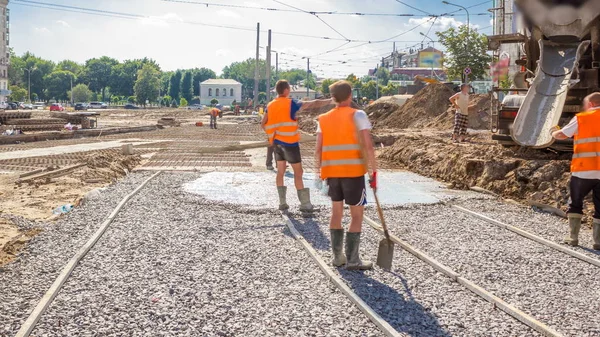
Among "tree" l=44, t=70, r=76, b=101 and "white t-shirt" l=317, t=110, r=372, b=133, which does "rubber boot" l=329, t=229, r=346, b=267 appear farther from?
"tree" l=44, t=70, r=76, b=101

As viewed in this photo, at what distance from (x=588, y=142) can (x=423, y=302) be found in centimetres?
322

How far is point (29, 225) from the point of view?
330 inches

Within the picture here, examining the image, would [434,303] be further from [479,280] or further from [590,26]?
[590,26]

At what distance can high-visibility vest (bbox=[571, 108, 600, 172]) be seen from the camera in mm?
7137

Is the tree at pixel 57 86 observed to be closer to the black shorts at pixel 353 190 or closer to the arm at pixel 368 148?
the black shorts at pixel 353 190

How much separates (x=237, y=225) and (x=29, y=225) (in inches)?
106

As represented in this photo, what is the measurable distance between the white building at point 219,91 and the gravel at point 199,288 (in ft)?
497

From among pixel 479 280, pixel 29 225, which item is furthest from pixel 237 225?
pixel 479 280

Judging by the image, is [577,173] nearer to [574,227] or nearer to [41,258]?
[574,227]

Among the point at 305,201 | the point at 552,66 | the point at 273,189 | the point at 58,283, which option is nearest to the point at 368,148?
the point at 58,283

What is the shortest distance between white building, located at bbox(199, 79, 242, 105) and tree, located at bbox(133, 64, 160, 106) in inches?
1455

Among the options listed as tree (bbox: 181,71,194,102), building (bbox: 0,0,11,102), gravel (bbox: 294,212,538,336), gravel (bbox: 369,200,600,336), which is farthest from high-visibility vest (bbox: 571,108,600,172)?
tree (bbox: 181,71,194,102)

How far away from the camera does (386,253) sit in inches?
241

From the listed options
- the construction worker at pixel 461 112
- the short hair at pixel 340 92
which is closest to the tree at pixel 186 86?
the construction worker at pixel 461 112
